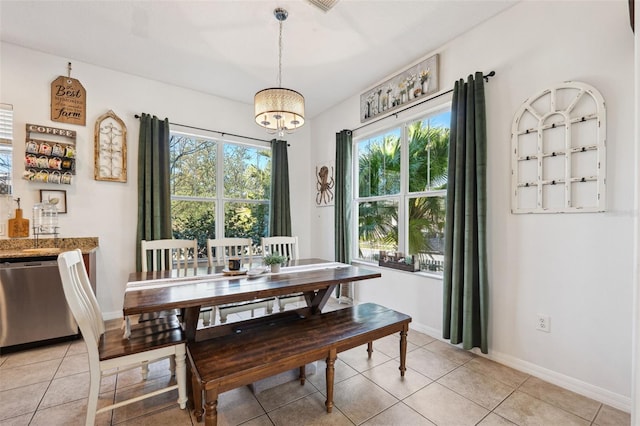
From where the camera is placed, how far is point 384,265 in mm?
3369

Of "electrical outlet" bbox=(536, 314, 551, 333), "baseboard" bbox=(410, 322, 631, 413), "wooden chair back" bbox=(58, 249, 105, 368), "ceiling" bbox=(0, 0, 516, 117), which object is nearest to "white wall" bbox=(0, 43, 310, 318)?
"ceiling" bbox=(0, 0, 516, 117)

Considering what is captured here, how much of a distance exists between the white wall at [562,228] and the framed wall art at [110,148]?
144 inches

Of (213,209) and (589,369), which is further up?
(213,209)

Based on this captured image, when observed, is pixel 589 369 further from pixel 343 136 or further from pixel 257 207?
→ pixel 257 207

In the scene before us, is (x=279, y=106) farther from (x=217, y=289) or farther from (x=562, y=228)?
(x=562, y=228)

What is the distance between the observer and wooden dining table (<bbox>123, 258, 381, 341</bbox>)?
154 cm

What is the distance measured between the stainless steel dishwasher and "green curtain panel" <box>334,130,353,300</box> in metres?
2.95

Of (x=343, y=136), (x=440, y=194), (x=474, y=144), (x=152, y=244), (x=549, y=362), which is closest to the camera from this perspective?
(x=549, y=362)

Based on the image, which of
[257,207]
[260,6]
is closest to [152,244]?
[257,207]

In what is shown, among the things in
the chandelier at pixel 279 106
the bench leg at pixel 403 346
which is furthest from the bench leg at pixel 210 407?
the chandelier at pixel 279 106

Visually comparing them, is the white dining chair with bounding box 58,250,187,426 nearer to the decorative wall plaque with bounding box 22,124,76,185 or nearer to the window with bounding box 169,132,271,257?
the decorative wall plaque with bounding box 22,124,76,185

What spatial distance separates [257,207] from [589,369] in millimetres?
3887

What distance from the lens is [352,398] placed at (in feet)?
5.96

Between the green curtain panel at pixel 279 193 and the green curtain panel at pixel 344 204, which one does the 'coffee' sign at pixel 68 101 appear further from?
the green curtain panel at pixel 344 204
